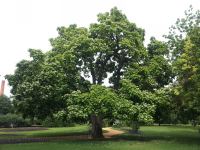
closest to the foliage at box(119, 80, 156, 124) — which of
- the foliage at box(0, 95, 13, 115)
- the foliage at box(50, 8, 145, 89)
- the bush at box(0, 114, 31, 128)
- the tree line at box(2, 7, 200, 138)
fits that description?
the tree line at box(2, 7, 200, 138)

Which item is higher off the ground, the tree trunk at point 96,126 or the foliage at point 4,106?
the foliage at point 4,106

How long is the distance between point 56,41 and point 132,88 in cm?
961

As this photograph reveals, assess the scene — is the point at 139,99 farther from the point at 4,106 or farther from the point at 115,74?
the point at 4,106

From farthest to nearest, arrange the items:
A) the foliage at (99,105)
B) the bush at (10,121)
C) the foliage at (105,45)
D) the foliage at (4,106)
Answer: the foliage at (4,106)
the bush at (10,121)
the foliage at (105,45)
the foliage at (99,105)

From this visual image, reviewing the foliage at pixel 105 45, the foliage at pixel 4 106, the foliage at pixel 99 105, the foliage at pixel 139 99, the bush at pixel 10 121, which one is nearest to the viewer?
the foliage at pixel 99 105

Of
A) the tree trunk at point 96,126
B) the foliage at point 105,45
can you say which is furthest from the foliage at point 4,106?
the tree trunk at point 96,126

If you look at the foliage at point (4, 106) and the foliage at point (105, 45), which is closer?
the foliage at point (105, 45)

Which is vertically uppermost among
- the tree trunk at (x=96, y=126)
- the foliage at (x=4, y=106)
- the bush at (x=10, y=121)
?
the foliage at (x=4, y=106)

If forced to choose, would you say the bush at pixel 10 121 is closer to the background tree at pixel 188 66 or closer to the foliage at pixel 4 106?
the foliage at pixel 4 106

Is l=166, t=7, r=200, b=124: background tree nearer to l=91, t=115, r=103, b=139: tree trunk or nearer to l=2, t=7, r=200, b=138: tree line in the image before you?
l=2, t=7, r=200, b=138: tree line

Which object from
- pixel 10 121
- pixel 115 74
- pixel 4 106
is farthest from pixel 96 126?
A: pixel 4 106

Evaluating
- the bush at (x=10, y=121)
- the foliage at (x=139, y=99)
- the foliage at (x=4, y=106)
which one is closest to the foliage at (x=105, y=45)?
the foliage at (x=139, y=99)

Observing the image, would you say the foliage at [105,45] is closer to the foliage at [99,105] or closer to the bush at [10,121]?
the foliage at [99,105]

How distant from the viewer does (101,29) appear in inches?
1334
